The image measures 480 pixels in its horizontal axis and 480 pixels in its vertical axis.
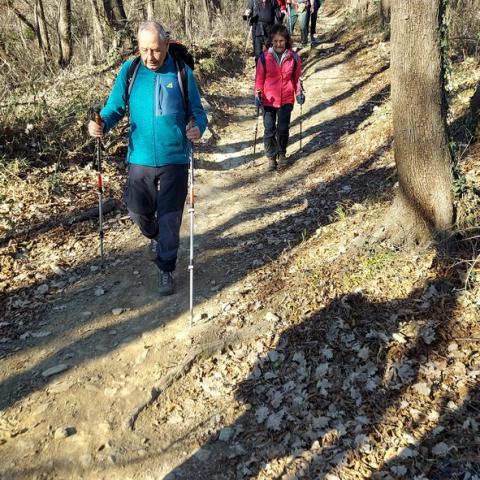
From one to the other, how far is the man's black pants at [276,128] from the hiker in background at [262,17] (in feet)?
17.8

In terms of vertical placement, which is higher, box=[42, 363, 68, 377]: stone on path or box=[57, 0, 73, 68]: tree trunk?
box=[57, 0, 73, 68]: tree trunk

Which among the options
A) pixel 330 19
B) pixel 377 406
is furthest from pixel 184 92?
pixel 330 19

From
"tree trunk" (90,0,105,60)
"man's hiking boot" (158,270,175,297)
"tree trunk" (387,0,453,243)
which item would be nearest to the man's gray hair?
"tree trunk" (387,0,453,243)

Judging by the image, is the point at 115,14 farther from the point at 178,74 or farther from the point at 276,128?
the point at 178,74

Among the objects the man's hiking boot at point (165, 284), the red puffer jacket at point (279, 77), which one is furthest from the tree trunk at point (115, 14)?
the man's hiking boot at point (165, 284)

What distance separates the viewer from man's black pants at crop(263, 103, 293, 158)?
862 centimetres

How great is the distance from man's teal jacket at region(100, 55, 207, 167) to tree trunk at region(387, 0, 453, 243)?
1.97 meters

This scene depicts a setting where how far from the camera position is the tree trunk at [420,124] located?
13.9 feet

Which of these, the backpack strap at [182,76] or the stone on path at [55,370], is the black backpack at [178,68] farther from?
the stone on path at [55,370]

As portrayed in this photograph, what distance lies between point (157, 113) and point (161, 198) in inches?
34.0

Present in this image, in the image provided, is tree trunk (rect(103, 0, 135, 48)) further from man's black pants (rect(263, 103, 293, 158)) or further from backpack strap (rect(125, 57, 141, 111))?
backpack strap (rect(125, 57, 141, 111))

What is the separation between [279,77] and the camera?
27.5 feet

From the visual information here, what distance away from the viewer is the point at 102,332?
191 inches

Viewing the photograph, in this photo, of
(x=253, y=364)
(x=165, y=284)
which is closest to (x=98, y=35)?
(x=165, y=284)
